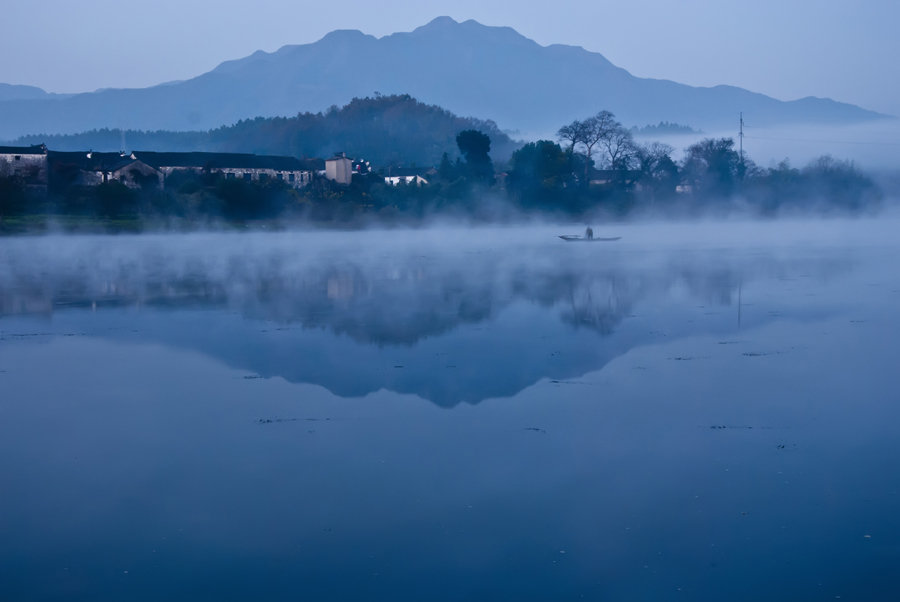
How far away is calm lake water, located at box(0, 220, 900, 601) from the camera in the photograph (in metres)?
5.79

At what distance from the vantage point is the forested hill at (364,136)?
391 feet

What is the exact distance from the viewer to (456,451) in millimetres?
8219

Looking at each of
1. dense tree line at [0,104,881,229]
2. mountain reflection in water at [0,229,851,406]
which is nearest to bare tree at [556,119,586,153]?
dense tree line at [0,104,881,229]

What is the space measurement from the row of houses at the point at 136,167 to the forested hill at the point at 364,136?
1337 inches

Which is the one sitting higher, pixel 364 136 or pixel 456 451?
pixel 364 136

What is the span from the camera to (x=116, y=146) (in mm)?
144625

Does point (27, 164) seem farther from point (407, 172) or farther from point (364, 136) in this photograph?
point (364, 136)

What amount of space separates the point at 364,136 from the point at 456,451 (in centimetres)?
11723

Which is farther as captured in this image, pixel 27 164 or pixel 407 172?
pixel 407 172

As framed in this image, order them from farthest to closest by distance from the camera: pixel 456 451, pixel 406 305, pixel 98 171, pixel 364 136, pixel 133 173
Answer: pixel 364 136, pixel 98 171, pixel 133 173, pixel 406 305, pixel 456 451

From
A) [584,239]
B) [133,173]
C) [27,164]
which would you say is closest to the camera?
[584,239]

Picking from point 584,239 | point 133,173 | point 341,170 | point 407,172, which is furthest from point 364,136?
point 584,239

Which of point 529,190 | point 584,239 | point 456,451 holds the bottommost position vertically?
point 456,451

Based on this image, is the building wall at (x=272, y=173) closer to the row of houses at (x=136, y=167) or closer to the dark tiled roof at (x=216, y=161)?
the row of houses at (x=136, y=167)
